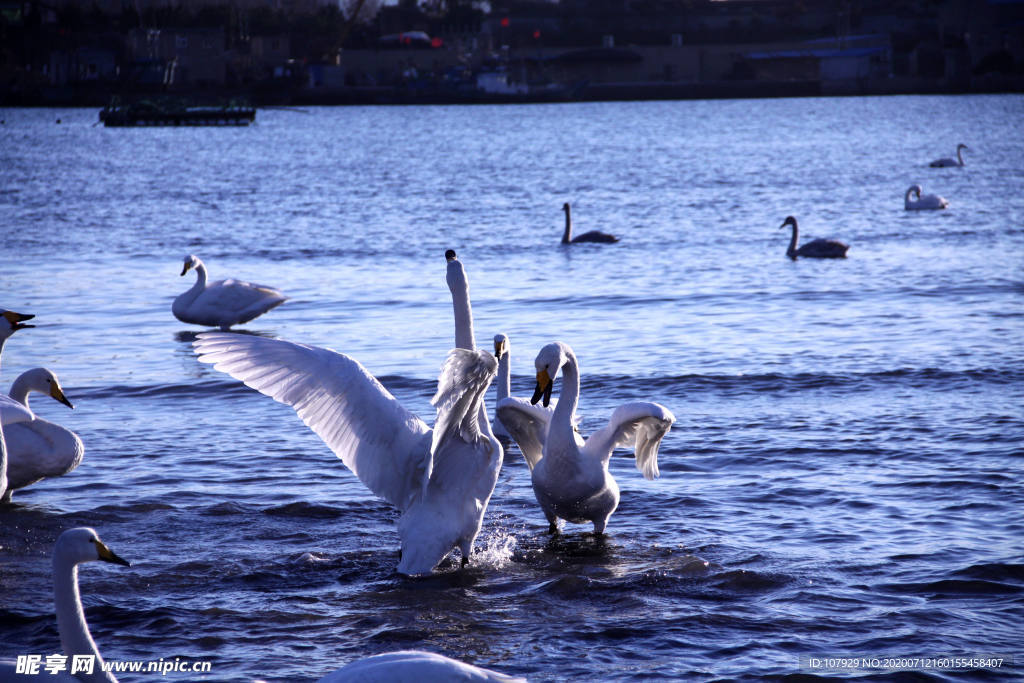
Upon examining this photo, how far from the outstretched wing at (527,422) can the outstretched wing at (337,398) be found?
1.09 metres

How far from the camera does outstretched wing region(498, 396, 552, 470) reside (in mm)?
7629

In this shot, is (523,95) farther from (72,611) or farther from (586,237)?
(72,611)

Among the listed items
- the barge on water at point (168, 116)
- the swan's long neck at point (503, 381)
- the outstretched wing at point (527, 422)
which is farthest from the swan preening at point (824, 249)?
the barge on water at point (168, 116)

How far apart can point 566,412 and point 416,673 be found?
3.30 m

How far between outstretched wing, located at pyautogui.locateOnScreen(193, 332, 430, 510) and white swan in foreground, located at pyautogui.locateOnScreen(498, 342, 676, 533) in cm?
85

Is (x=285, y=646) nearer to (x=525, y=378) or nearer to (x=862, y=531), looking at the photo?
(x=862, y=531)

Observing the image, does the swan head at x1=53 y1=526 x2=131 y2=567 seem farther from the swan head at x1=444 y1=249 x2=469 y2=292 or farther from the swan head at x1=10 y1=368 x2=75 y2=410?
the swan head at x1=10 y1=368 x2=75 y2=410

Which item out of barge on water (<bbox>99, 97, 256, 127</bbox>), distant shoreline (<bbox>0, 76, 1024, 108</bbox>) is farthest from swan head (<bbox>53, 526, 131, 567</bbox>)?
distant shoreline (<bbox>0, 76, 1024, 108</bbox>)

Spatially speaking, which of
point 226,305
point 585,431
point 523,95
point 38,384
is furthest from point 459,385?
point 523,95

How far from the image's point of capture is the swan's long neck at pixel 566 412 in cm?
720

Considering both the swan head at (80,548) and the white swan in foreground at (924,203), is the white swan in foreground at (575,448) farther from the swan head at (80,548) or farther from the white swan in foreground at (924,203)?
the white swan in foreground at (924,203)

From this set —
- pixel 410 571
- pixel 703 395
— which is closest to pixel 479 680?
pixel 410 571

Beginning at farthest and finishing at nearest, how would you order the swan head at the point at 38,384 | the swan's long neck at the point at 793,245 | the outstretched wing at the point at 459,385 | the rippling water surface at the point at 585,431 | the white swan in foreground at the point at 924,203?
the white swan in foreground at the point at 924,203
the swan's long neck at the point at 793,245
the swan head at the point at 38,384
the rippling water surface at the point at 585,431
the outstretched wing at the point at 459,385

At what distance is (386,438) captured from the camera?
263 inches
